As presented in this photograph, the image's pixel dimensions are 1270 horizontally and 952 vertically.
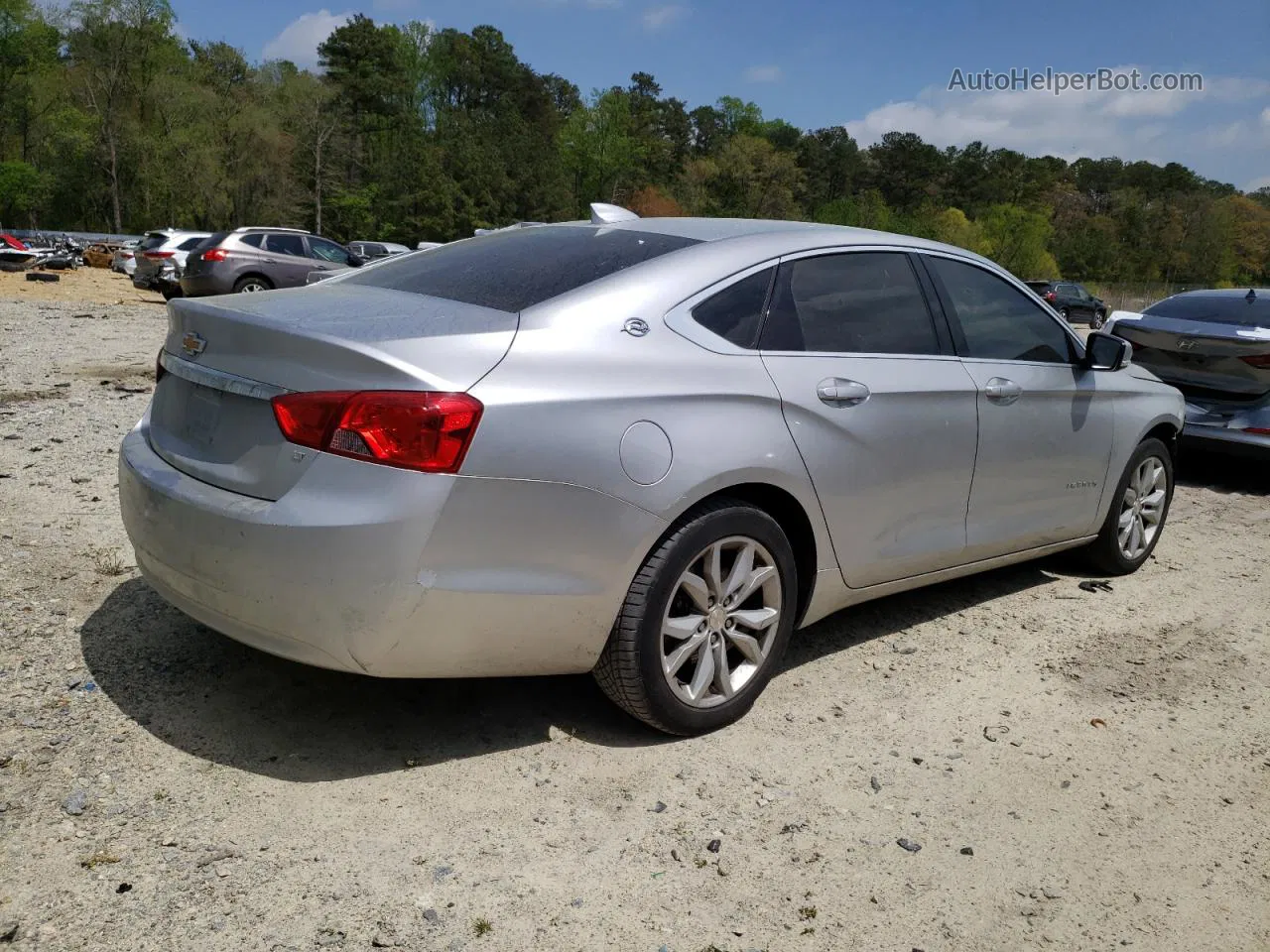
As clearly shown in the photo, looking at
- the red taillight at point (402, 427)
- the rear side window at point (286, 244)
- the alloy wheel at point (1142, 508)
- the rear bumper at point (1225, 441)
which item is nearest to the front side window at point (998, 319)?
the alloy wheel at point (1142, 508)

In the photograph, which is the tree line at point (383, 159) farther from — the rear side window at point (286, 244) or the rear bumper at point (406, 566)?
the rear bumper at point (406, 566)

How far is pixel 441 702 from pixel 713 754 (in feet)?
3.01

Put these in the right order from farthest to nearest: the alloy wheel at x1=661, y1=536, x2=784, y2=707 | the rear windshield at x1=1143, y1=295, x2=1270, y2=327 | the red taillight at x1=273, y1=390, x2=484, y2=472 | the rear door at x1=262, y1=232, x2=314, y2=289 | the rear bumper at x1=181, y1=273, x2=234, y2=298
A: the rear door at x1=262, y1=232, x2=314, y2=289, the rear bumper at x1=181, y1=273, x2=234, y2=298, the rear windshield at x1=1143, y1=295, x2=1270, y2=327, the alloy wheel at x1=661, y1=536, x2=784, y2=707, the red taillight at x1=273, y1=390, x2=484, y2=472

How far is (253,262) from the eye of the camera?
17516 millimetres

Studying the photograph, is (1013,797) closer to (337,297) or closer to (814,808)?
(814,808)

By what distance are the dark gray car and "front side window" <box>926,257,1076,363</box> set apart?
47.8 ft

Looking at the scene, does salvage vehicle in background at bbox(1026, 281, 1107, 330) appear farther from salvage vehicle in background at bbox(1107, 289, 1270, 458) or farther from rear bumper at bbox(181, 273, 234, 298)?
salvage vehicle in background at bbox(1107, 289, 1270, 458)

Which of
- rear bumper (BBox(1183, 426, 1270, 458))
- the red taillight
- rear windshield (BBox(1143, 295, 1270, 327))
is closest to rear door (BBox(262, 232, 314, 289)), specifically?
rear windshield (BBox(1143, 295, 1270, 327))

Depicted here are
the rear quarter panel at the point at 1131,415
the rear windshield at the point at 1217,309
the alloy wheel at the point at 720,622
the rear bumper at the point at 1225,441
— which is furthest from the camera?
the rear windshield at the point at 1217,309

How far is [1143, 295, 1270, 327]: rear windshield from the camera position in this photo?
7945 millimetres

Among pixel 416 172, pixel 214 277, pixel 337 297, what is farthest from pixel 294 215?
pixel 337 297

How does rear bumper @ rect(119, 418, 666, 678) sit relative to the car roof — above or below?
below

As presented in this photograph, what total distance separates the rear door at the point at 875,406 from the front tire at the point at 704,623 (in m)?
0.32

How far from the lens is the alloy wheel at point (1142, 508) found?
525 cm
